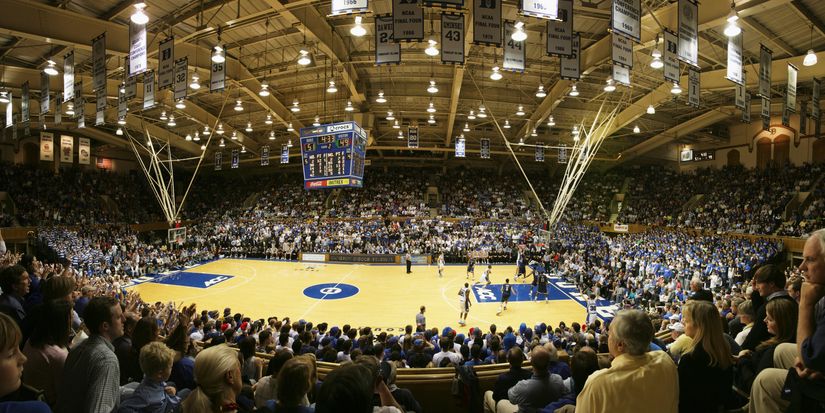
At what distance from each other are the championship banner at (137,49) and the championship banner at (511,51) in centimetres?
920

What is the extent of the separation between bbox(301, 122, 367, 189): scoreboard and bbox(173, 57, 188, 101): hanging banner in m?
5.91

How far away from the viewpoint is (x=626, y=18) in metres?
8.08

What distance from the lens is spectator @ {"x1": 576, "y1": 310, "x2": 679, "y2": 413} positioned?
2.00 m

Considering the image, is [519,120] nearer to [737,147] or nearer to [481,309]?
[481,309]

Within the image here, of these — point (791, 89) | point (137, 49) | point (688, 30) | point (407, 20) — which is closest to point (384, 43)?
point (407, 20)

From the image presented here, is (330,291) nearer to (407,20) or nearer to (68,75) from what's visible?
(68,75)

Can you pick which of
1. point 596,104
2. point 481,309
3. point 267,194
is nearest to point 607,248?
point 596,104

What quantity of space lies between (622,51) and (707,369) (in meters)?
9.07

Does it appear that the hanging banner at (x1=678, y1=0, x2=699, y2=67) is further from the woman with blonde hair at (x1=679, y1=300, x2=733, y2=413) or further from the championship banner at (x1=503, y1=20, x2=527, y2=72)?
the woman with blonde hair at (x1=679, y1=300, x2=733, y2=413)

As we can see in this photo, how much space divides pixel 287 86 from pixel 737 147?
32.2m

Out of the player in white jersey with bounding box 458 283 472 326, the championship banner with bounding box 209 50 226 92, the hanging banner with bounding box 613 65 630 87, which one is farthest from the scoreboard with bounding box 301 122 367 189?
the hanging banner with bounding box 613 65 630 87

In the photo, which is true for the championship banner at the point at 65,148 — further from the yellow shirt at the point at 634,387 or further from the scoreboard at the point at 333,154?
the yellow shirt at the point at 634,387

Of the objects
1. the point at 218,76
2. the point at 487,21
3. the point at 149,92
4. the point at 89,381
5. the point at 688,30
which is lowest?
the point at 89,381

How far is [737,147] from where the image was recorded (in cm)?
2877
